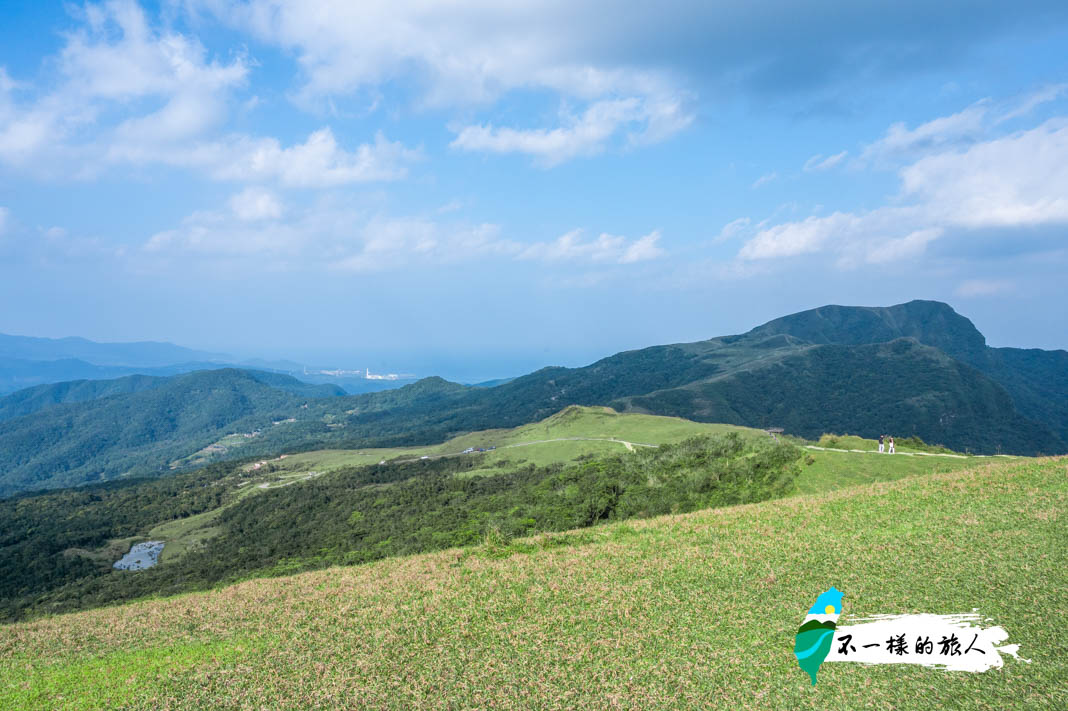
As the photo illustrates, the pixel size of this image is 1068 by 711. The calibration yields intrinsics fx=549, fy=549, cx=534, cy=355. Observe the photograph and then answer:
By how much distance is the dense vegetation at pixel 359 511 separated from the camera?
32.9 meters

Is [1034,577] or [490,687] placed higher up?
[1034,577]

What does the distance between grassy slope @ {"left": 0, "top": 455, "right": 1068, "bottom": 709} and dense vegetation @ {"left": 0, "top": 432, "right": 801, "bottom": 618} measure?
8727 mm

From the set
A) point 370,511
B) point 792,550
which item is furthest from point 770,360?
point 792,550

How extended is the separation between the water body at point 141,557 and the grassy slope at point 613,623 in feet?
170

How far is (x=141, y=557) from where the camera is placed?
66.1 metres

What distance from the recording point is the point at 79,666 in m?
14.5

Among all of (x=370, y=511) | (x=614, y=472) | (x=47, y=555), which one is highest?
(x=614, y=472)

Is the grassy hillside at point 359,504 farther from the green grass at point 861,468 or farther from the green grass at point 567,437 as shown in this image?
the green grass at point 861,468

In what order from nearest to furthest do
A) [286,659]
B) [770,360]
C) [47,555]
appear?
[286,659] → [47,555] → [770,360]

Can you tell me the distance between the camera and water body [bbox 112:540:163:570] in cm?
6265

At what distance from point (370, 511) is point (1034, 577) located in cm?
5715

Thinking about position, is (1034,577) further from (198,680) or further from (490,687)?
(198,680)

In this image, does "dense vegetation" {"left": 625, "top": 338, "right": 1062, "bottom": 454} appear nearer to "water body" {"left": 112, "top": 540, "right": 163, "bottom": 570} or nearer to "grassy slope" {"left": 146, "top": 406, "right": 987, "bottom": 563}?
"grassy slope" {"left": 146, "top": 406, "right": 987, "bottom": 563}

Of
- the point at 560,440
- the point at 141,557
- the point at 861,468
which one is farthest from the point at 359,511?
the point at 861,468
